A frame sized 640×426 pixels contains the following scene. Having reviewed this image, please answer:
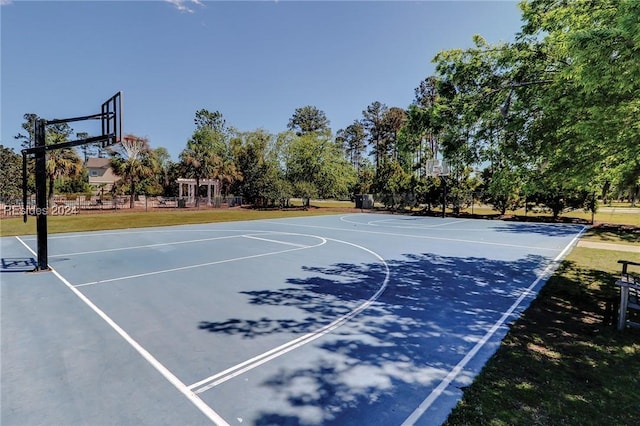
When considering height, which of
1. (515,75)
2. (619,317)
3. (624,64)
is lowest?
(619,317)

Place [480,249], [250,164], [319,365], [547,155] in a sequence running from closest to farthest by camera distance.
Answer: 1. [319,365]
2. [547,155]
3. [480,249]
4. [250,164]

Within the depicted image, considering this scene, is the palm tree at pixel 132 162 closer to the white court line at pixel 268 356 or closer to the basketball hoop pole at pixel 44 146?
the basketball hoop pole at pixel 44 146

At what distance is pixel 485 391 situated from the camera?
357cm

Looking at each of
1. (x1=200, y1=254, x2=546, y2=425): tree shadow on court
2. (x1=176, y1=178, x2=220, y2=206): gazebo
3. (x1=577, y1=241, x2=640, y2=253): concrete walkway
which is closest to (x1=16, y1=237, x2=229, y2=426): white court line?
(x1=200, y1=254, x2=546, y2=425): tree shadow on court

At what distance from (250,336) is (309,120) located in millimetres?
61120

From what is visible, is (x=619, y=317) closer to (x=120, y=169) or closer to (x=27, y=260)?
(x=27, y=260)

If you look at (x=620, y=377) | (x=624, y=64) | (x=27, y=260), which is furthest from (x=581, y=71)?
(x=27, y=260)

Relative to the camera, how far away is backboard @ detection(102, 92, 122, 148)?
360 inches

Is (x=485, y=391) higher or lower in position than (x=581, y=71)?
lower

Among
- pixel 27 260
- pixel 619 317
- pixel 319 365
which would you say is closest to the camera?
pixel 319 365

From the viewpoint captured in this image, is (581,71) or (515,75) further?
(515,75)

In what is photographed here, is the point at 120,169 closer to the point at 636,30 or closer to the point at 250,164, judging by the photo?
the point at 250,164

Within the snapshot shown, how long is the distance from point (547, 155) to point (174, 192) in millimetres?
47329

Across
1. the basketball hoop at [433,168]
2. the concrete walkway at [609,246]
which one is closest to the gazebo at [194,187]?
the basketball hoop at [433,168]
